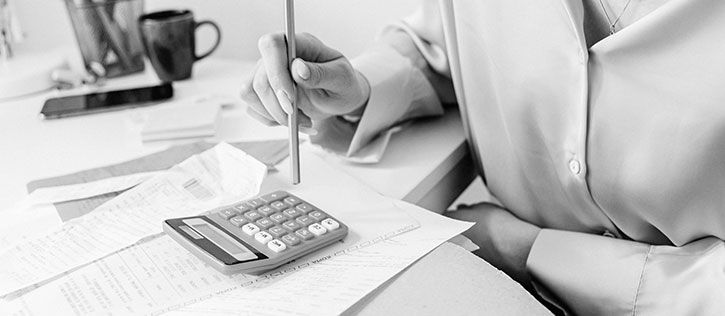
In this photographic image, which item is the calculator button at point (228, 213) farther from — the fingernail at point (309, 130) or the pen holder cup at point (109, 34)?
the pen holder cup at point (109, 34)

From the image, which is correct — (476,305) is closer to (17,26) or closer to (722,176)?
(722,176)

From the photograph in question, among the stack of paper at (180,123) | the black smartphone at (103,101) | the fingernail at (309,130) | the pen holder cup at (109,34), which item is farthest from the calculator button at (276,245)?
the pen holder cup at (109,34)

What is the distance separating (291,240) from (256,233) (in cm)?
3

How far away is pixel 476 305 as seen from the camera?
544 millimetres

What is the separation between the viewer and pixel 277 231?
1.96 ft

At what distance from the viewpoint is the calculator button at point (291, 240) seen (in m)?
0.58

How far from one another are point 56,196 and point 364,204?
0.30 metres

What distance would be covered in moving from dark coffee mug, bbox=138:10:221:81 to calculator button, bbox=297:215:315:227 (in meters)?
→ 0.54

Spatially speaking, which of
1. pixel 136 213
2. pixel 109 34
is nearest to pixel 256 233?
pixel 136 213

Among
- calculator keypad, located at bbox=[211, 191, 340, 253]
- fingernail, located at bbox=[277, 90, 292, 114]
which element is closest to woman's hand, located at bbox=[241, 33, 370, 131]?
fingernail, located at bbox=[277, 90, 292, 114]

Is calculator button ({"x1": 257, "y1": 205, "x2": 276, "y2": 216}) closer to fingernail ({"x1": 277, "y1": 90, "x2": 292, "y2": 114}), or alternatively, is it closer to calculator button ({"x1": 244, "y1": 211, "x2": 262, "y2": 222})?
calculator button ({"x1": 244, "y1": 211, "x2": 262, "y2": 222})

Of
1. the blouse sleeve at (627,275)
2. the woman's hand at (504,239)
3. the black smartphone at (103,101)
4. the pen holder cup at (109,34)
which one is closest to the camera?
the blouse sleeve at (627,275)

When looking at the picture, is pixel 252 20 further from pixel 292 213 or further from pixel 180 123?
pixel 292 213

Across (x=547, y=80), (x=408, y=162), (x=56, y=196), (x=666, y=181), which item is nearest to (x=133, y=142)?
(x=56, y=196)
